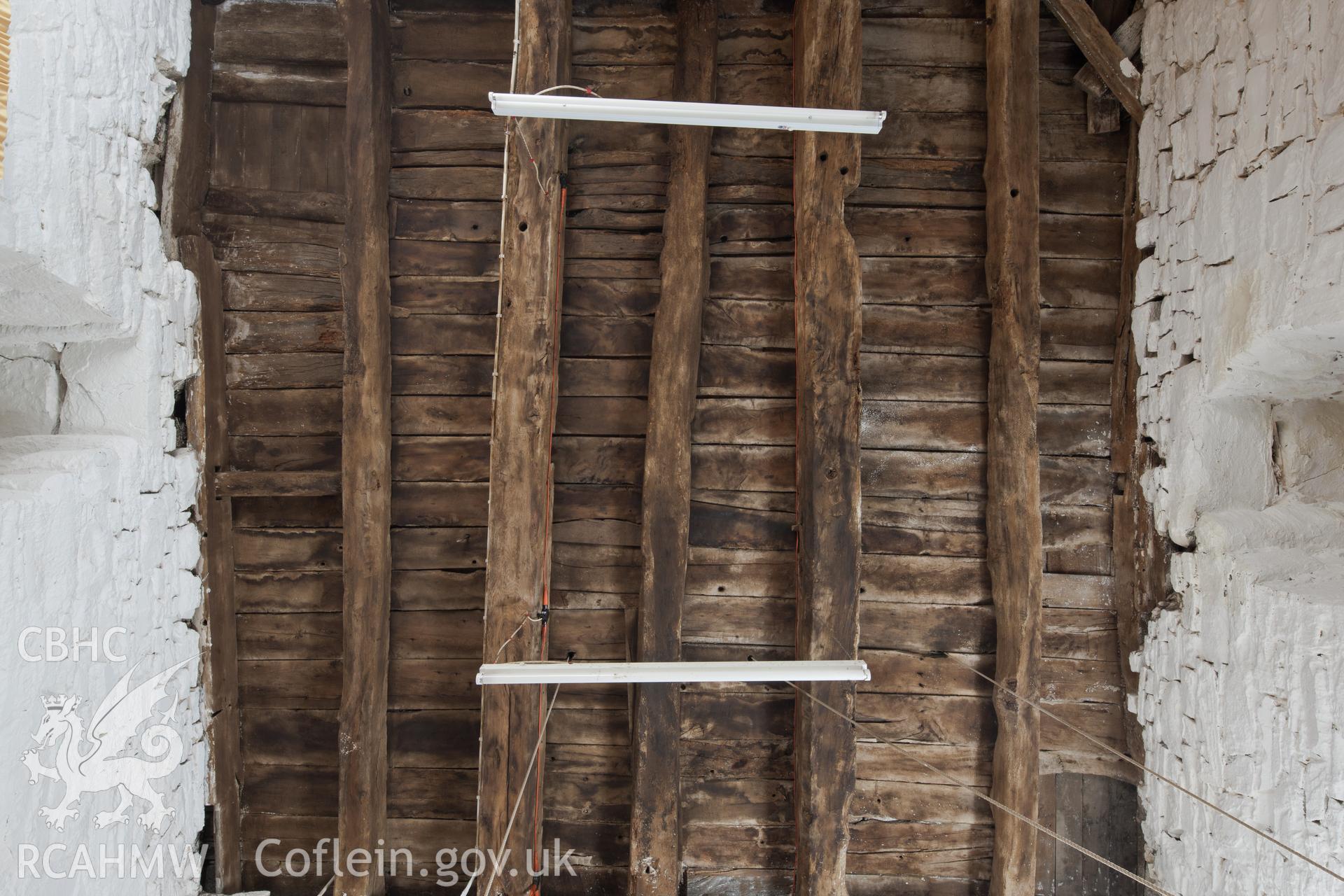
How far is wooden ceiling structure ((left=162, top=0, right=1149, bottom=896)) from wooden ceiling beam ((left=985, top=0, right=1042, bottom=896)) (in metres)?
0.03

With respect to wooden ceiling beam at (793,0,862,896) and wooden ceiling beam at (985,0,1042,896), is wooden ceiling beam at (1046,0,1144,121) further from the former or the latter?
wooden ceiling beam at (793,0,862,896)

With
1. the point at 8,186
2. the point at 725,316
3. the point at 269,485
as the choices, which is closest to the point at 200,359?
the point at 269,485

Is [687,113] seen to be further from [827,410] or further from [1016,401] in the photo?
[1016,401]

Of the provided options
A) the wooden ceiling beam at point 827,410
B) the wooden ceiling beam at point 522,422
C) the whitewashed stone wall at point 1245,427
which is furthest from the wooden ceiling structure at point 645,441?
the wooden ceiling beam at point 522,422

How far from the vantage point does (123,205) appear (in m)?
1.82

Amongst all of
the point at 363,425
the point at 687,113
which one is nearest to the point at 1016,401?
the point at 687,113

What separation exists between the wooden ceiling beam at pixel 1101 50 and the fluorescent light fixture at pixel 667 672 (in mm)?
1924

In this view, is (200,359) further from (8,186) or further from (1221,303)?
(1221,303)

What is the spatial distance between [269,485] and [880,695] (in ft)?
6.71

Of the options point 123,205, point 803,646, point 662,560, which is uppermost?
point 123,205

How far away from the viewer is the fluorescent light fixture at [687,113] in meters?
1.43

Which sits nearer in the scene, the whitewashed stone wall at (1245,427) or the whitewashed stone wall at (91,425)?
the whitewashed stone wall at (91,425)

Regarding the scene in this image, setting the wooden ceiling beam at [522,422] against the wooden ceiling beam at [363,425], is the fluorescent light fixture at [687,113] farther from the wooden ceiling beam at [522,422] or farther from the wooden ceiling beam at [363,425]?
the wooden ceiling beam at [363,425]

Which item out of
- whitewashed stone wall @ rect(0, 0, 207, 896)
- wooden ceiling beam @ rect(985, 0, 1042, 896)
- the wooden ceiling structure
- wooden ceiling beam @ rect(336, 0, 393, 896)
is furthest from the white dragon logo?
wooden ceiling beam @ rect(985, 0, 1042, 896)
